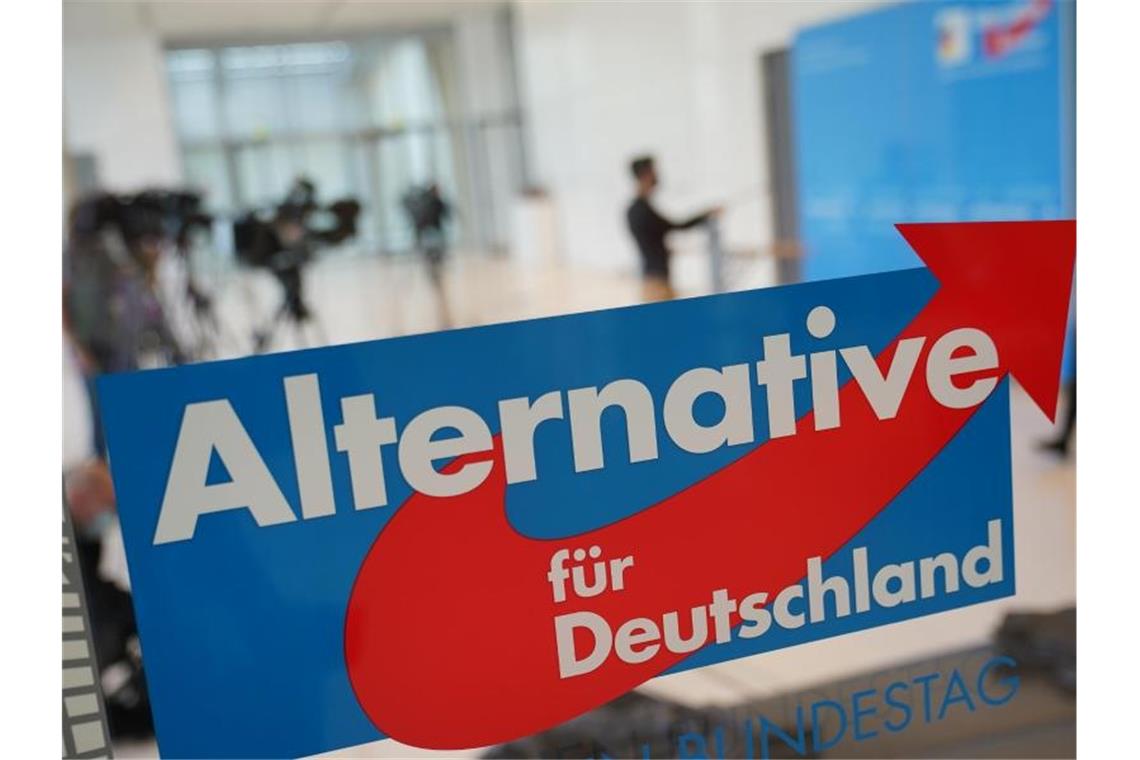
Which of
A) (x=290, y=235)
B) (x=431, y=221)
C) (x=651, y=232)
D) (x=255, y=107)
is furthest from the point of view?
(x=255, y=107)

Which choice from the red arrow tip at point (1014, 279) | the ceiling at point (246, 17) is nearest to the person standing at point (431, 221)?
the ceiling at point (246, 17)

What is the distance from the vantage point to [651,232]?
11.9 feet

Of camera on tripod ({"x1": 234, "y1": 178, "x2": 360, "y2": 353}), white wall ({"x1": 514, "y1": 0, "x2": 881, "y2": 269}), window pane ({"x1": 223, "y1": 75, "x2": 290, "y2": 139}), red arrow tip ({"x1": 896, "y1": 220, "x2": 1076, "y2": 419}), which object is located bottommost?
red arrow tip ({"x1": 896, "y1": 220, "x2": 1076, "y2": 419})

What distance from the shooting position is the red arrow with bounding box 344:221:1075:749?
4.25 feet

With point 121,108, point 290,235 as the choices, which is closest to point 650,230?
point 290,235

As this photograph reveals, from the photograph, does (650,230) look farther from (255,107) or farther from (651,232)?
(255,107)

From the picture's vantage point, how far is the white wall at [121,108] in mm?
11000

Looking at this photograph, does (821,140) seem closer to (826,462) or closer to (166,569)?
(826,462)

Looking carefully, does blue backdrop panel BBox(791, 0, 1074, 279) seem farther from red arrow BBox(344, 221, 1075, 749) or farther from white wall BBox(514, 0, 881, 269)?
red arrow BBox(344, 221, 1075, 749)

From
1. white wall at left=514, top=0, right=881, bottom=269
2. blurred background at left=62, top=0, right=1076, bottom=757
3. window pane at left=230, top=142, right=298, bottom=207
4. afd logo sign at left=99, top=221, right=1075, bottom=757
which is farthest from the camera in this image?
window pane at left=230, top=142, right=298, bottom=207

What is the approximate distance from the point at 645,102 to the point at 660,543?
9.09 m

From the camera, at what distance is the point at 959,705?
5.18 feet

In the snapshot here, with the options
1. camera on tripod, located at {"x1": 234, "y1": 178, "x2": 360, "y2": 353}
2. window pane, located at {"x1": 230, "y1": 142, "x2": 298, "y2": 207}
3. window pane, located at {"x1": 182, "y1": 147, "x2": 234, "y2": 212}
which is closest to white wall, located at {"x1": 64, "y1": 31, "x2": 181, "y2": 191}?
window pane, located at {"x1": 182, "y1": 147, "x2": 234, "y2": 212}

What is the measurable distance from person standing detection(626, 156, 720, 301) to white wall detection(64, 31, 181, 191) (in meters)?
7.88
